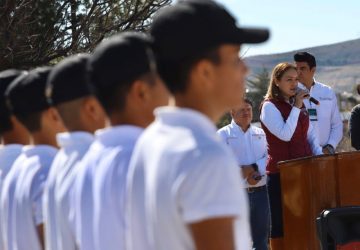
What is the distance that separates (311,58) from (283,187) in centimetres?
164

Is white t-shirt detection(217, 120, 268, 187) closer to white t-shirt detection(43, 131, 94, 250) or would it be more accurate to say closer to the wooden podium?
the wooden podium

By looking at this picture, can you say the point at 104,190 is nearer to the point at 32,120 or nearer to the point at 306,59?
the point at 32,120

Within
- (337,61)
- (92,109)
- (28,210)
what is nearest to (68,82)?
(92,109)

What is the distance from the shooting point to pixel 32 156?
3.91 m

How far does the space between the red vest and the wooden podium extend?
0.44 meters

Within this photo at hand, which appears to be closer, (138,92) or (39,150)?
(138,92)

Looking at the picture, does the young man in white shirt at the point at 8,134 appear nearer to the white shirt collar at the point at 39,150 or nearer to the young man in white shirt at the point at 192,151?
the white shirt collar at the point at 39,150

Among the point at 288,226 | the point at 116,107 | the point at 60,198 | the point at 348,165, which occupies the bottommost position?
the point at 288,226

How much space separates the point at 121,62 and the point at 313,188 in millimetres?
4091

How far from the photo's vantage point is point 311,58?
8164 mm

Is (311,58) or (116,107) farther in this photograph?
(311,58)

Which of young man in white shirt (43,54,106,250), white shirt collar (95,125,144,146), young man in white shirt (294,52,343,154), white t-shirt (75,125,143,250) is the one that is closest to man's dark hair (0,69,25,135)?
young man in white shirt (43,54,106,250)

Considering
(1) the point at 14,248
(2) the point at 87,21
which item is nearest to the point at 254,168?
(2) the point at 87,21

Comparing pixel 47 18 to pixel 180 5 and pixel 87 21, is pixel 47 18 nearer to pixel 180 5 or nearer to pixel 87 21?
pixel 87 21
